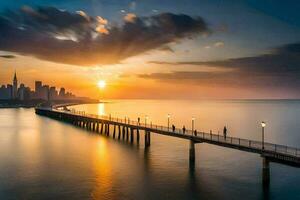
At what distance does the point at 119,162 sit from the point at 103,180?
39.7ft

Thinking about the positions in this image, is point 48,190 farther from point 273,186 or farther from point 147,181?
point 273,186

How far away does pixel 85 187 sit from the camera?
39812 mm

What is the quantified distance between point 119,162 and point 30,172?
14067mm

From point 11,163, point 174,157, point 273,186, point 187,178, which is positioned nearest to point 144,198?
point 187,178

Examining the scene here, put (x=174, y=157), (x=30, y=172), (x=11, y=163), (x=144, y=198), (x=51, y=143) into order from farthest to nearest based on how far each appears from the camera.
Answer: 1. (x=51, y=143)
2. (x=174, y=157)
3. (x=11, y=163)
4. (x=30, y=172)
5. (x=144, y=198)

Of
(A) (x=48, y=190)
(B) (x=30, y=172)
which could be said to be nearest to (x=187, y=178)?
(A) (x=48, y=190)

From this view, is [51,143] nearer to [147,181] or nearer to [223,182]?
[147,181]

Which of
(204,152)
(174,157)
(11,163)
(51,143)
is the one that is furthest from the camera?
(51,143)

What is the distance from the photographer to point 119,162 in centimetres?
5516

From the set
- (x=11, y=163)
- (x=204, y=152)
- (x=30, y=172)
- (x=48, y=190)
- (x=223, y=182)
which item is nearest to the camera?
(x=48, y=190)

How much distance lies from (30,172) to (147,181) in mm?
17531

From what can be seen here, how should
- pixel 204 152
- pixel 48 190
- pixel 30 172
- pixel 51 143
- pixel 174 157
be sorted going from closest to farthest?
pixel 48 190, pixel 30 172, pixel 174 157, pixel 204 152, pixel 51 143

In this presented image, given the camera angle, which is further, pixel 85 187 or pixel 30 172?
pixel 30 172

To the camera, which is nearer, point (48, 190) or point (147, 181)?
point (48, 190)
